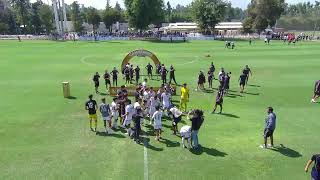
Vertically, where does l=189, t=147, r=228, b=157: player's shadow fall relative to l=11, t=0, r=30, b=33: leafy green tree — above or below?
below

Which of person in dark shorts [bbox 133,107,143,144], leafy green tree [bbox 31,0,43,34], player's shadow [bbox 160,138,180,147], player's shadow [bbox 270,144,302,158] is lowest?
player's shadow [bbox 270,144,302,158]

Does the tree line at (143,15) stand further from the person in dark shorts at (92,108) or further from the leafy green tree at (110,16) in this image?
the person in dark shorts at (92,108)

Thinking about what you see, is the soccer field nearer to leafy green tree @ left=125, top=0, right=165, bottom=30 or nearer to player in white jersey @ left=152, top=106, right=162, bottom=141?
player in white jersey @ left=152, top=106, right=162, bottom=141

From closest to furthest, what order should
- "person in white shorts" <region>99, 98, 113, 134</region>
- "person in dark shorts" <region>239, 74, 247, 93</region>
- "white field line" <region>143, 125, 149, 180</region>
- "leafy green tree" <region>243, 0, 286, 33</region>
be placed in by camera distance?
"white field line" <region>143, 125, 149, 180</region>, "person in white shorts" <region>99, 98, 113, 134</region>, "person in dark shorts" <region>239, 74, 247, 93</region>, "leafy green tree" <region>243, 0, 286, 33</region>

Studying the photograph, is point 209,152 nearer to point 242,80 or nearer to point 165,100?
point 165,100

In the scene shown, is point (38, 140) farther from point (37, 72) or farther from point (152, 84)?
point (37, 72)

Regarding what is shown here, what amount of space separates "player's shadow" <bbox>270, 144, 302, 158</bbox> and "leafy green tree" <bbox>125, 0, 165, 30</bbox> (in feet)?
222

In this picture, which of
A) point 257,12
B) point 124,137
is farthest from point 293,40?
point 124,137

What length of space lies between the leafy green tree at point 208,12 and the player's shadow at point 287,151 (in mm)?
67550

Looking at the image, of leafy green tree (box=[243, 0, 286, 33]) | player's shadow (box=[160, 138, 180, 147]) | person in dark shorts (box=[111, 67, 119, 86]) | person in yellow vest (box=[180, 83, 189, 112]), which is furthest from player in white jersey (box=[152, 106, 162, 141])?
leafy green tree (box=[243, 0, 286, 33])

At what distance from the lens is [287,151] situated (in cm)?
1575

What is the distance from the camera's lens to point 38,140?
17.3 meters

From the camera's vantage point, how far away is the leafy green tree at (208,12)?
8119cm

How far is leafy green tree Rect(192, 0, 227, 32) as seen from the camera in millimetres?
81188
